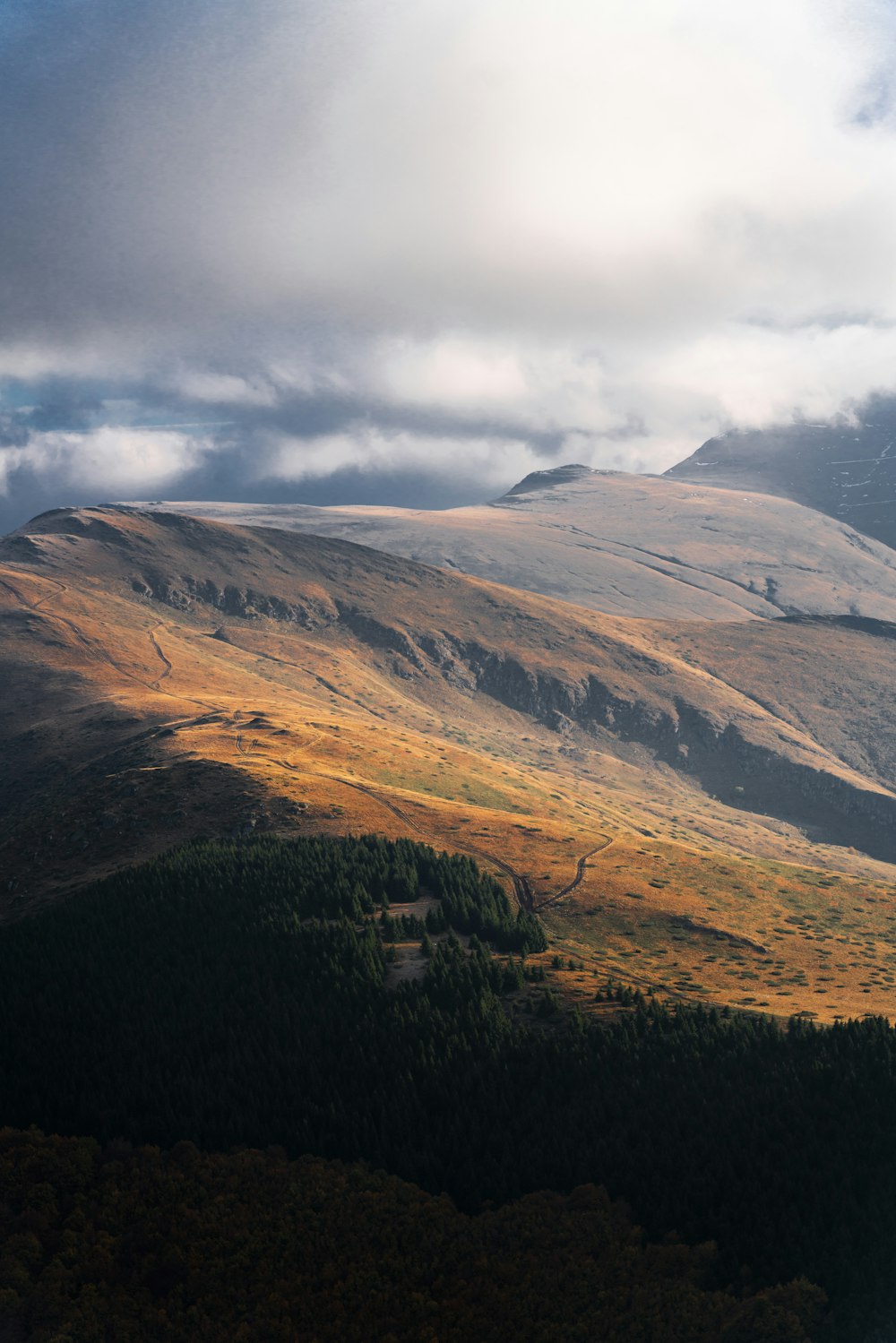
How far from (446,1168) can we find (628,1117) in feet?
47.7

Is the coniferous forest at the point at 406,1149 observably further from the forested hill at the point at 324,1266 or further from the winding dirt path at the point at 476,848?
the winding dirt path at the point at 476,848

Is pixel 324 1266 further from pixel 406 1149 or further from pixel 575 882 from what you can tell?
pixel 575 882

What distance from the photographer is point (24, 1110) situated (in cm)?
8494

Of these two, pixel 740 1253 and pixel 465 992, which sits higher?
pixel 465 992

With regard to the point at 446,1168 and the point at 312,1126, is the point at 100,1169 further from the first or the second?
the point at 446,1168

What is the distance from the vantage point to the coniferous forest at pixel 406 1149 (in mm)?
63594

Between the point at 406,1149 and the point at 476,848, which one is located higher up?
the point at 476,848

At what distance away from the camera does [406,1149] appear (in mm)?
79750

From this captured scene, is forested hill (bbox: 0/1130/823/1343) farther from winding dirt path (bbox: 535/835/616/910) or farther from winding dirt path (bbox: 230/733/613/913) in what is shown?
winding dirt path (bbox: 535/835/616/910)

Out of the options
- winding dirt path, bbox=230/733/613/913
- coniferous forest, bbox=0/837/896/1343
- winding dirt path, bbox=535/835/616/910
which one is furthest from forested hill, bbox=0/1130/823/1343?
winding dirt path, bbox=535/835/616/910

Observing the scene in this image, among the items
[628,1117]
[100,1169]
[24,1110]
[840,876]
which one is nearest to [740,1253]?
[628,1117]

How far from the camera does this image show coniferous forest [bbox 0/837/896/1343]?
63594 mm

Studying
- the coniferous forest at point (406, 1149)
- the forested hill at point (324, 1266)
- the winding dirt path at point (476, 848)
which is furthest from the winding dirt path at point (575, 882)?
the forested hill at point (324, 1266)

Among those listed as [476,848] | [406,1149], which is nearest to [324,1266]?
[406,1149]
